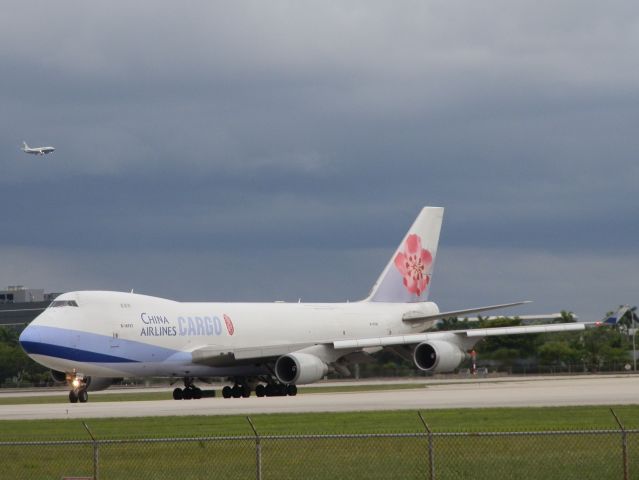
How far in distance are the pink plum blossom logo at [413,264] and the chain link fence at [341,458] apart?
131 ft

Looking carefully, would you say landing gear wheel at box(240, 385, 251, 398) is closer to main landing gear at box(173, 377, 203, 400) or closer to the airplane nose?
main landing gear at box(173, 377, 203, 400)

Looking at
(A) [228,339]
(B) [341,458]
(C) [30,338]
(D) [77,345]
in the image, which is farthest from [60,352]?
(B) [341,458]

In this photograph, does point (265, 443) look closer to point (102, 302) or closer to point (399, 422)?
point (399, 422)

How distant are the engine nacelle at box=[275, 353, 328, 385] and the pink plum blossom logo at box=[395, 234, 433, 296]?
13.5 meters

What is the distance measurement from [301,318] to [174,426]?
2747cm

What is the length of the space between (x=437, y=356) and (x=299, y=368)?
21.6 ft

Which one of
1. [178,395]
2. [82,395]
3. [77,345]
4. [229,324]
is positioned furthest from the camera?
[229,324]

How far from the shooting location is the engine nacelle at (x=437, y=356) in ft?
194

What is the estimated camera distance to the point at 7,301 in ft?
534

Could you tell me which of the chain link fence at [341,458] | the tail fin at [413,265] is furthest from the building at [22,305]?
the chain link fence at [341,458]

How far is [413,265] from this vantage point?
235ft

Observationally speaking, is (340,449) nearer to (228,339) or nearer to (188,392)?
(228,339)

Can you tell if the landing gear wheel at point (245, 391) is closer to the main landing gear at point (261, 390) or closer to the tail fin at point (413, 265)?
the main landing gear at point (261, 390)

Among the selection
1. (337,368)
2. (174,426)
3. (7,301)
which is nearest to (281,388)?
(337,368)
